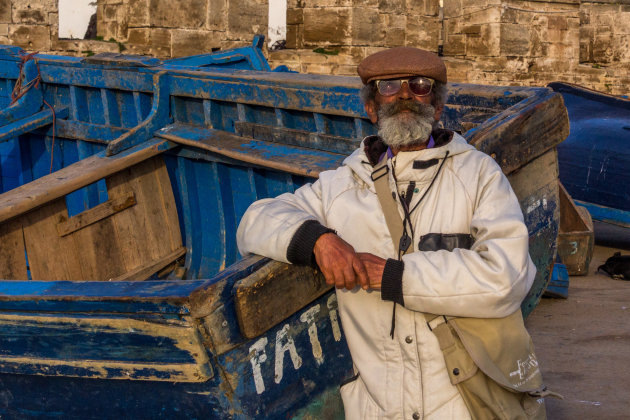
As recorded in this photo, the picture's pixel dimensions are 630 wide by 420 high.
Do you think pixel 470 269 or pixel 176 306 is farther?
pixel 176 306

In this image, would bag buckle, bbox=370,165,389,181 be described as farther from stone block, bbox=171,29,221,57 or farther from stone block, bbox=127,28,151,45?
stone block, bbox=171,29,221,57

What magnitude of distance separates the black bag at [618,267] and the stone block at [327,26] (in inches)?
300

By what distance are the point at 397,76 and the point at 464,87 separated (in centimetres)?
186

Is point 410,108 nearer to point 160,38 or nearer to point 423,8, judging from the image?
point 160,38

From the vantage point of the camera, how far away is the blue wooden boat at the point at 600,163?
6680mm

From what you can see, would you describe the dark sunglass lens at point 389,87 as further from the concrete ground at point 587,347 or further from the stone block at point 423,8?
the stone block at point 423,8

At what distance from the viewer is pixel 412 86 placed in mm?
2244

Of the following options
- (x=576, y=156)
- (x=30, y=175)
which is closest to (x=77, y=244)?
(x=30, y=175)

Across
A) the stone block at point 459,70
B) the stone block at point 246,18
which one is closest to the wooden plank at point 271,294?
the stone block at point 246,18

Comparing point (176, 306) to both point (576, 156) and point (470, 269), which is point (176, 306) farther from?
point (576, 156)

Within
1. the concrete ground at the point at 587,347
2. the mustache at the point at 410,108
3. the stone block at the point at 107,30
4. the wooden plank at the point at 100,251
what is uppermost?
the stone block at the point at 107,30

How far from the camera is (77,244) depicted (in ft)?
14.9

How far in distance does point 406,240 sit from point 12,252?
281 centimetres

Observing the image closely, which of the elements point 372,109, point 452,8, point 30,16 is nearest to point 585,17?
point 452,8
